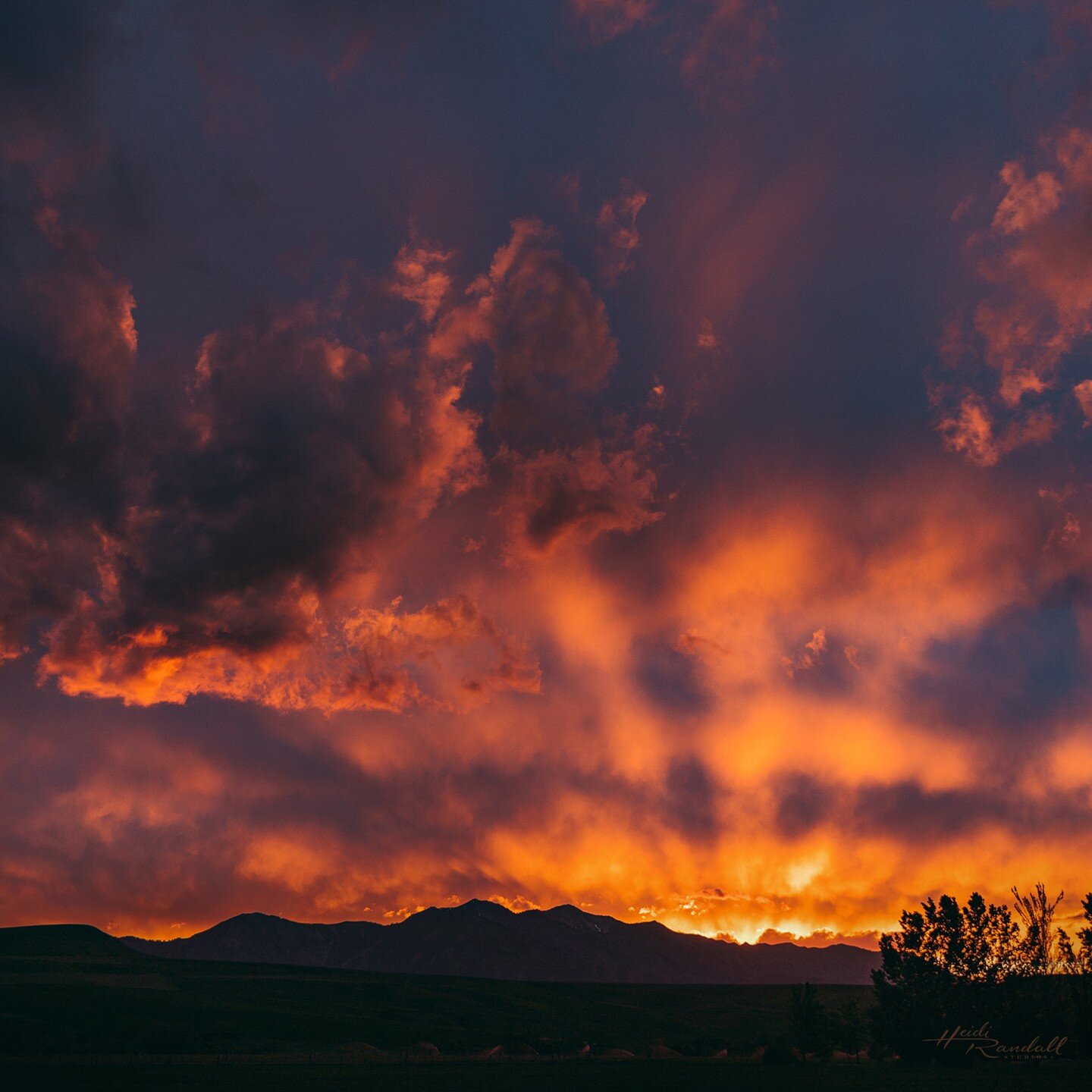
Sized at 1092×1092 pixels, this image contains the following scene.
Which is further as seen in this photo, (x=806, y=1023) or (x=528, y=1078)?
(x=806, y=1023)

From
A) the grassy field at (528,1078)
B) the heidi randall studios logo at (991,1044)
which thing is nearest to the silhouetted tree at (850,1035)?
the grassy field at (528,1078)

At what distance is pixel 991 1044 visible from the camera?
147250mm

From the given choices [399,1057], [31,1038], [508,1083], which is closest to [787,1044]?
[399,1057]

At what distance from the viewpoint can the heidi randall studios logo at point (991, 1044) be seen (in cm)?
13600

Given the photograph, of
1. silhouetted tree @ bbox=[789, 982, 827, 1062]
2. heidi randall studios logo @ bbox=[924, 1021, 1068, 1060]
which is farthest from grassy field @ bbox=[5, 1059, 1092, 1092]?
silhouetted tree @ bbox=[789, 982, 827, 1062]

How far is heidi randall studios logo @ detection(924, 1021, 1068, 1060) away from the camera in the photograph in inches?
5354

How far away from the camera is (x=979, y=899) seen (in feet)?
553

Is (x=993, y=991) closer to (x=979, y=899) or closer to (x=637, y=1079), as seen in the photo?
(x=979, y=899)

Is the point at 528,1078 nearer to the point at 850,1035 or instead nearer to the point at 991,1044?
the point at 991,1044

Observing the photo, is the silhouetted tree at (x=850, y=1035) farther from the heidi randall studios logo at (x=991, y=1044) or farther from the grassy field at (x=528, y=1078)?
the heidi randall studios logo at (x=991, y=1044)

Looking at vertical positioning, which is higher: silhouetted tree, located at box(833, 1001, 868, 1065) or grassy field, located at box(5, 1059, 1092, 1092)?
grassy field, located at box(5, 1059, 1092, 1092)

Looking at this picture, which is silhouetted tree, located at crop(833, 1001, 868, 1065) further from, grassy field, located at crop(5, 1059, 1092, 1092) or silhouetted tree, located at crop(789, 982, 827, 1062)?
grassy field, located at crop(5, 1059, 1092, 1092)

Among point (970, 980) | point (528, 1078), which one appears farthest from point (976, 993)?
point (528, 1078)

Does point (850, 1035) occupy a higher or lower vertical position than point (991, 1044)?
lower
